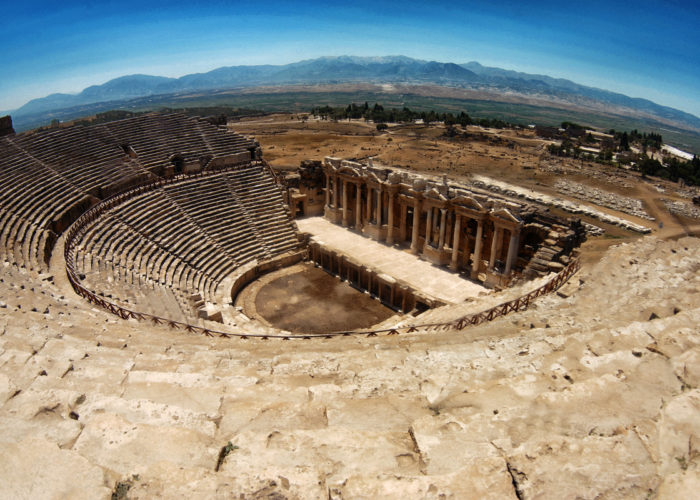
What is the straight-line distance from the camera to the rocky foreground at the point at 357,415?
4859mm

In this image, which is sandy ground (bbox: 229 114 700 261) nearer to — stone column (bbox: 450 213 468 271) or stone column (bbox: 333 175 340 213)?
stone column (bbox: 450 213 468 271)

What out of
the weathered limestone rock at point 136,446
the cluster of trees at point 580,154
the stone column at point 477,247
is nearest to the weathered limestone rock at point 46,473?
the weathered limestone rock at point 136,446

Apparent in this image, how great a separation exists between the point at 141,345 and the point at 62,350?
7.05 feet

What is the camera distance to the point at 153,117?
115ft

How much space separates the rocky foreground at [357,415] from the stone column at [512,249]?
1104 cm

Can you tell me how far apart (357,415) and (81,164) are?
2799 cm

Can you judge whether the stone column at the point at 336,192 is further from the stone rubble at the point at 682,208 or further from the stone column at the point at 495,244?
the stone rubble at the point at 682,208

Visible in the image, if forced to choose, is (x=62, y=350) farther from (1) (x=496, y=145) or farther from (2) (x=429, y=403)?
(1) (x=496, y=145)

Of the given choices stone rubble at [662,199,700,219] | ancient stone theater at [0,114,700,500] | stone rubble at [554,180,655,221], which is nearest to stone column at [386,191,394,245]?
ancient stone theater at [0,114,700,500]

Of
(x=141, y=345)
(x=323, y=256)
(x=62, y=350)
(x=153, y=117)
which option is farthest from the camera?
(x=153, y=117)

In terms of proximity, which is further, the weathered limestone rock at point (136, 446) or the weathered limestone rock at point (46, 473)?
the weathered limestone rock at point (136, 446)

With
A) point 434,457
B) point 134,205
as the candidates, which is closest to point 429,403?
point 434,457

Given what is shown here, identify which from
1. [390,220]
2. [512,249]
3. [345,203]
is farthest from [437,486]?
[345,203]

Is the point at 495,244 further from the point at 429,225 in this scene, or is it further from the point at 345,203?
the point at 345,203
